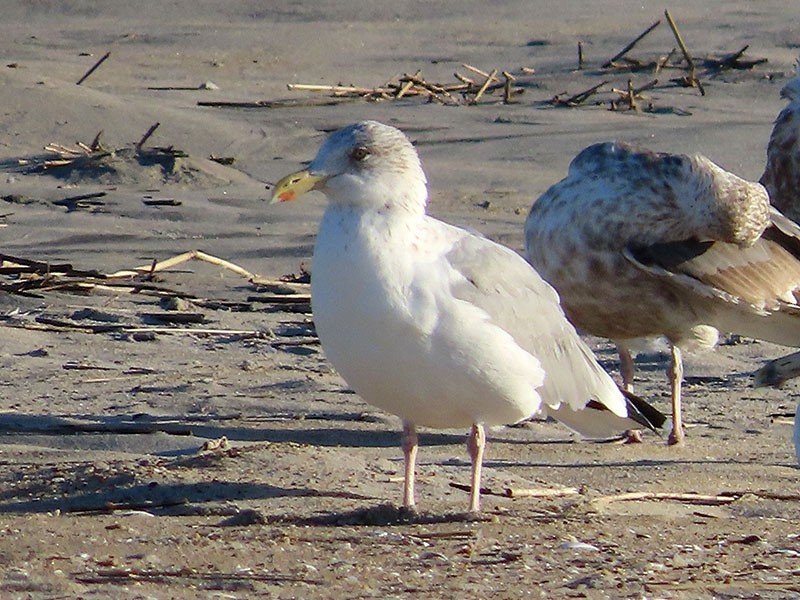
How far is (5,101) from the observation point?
1246cm

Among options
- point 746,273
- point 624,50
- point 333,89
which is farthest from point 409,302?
point 624,50

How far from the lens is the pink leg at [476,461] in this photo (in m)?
4.99

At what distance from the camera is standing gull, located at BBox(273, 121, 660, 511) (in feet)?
15.4

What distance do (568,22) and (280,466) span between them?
11.5 meters

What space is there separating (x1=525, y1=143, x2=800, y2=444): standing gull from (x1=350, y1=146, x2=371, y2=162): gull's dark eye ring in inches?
88.8

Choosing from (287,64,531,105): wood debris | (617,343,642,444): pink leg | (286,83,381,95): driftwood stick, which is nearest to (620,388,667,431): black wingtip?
(617,343,642,444): pink leg

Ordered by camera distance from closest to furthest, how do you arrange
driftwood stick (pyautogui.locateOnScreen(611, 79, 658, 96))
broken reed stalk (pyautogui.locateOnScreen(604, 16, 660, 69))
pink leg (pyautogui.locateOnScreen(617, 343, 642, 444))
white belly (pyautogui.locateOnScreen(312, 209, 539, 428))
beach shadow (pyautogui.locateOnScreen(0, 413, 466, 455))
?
white belly (pyautogui.locateOnScreen(312, 209, 539, 428)), beach shadow (pyautogui.locateOnScreen(0, 413, 466, 455)), pink leg (pyautogui.locateOnScreen(617, 343, 642, 444)), driftwood stick (pyautogui.locateOnScreen(611, 79, 658, 96)), broken reed stalk (pyautogui.locateOnScreen(604, 16, 660, 69))

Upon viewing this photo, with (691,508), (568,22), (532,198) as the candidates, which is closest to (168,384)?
(691,508)

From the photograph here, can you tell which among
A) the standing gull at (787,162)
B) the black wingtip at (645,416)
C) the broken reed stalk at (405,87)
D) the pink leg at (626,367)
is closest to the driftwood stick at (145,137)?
the broken reed stalk at (405,87)

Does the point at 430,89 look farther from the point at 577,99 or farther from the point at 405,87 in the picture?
the point at 577,99

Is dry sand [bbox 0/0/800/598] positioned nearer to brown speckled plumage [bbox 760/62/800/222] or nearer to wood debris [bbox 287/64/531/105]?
wood debris [bbox 287/64/531/105]

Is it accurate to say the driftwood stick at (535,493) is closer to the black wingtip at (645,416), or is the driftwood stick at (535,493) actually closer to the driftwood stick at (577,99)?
the black wingtip at (645,416)

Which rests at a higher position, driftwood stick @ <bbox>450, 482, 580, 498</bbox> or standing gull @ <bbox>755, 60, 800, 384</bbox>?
standing gull @ <bbox>755, 60, 800, 384</bbox>

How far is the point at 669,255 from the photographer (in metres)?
6.95
